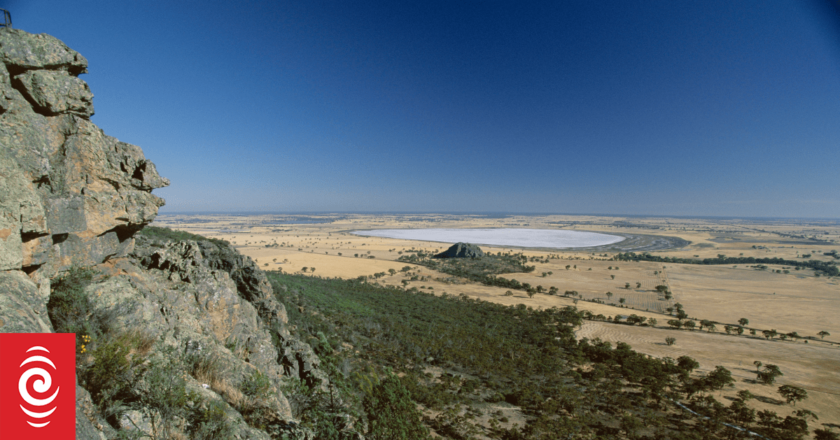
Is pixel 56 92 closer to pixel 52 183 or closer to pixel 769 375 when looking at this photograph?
pixel 52 183

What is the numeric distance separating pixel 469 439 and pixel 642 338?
23.6m

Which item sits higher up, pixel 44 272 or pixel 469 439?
pixel 44 272

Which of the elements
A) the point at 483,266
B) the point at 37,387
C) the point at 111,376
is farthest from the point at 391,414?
the point at 483,266

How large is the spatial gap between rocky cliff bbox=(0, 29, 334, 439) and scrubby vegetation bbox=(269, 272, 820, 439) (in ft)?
9.43

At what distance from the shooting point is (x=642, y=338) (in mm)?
27781

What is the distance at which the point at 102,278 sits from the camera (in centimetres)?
738

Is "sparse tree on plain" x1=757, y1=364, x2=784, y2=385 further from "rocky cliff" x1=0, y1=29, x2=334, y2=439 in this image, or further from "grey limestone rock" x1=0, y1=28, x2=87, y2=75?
"grey limestone rock" x1=0, y1=28, x2=87, y2=75

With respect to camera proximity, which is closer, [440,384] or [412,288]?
[440,384]

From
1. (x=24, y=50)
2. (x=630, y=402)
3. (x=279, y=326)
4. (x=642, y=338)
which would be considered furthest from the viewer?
(x=642, y=338)

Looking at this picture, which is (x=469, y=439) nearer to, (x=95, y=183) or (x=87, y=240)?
(x=87, y=240)

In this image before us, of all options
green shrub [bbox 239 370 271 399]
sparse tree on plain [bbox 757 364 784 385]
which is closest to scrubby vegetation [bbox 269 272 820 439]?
green shrub [bbox 239 370 271 399]

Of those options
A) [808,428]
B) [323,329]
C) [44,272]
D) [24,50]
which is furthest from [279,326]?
[808,428]

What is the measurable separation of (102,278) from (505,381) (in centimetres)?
1885

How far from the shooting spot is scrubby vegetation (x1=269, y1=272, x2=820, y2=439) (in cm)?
1340
